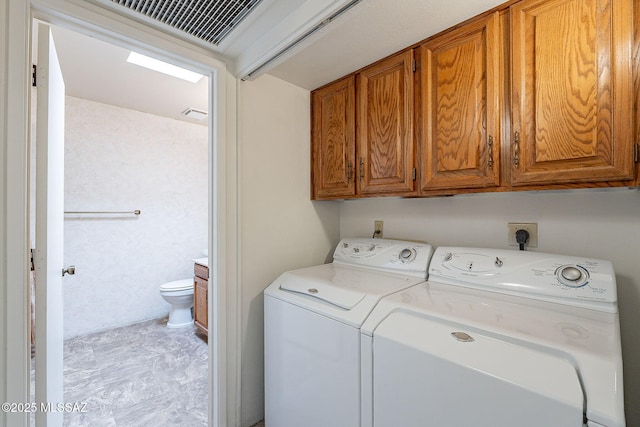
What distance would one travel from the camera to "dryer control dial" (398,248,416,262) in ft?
4.97

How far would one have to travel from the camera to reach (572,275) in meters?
1.03

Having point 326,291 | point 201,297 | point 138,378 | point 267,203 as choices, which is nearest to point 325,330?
point 326,291

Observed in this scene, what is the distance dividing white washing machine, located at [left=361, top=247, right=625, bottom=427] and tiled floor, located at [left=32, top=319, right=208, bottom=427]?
1.42 m

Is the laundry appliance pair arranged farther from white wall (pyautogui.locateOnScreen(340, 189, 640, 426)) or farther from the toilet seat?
the toilet seat

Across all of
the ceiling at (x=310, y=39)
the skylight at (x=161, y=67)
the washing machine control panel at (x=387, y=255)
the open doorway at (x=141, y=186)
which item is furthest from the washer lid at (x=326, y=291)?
the skylight at (x=161, y=67)

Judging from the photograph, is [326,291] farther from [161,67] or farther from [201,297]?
[161,67]

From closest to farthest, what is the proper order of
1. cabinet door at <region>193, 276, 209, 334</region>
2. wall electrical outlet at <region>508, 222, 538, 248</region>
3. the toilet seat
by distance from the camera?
wall electrical outlet at <region>508, 222, 538, 248</region> < cabinet door at <region>193, 276, 209, 334</region> < the toilet seat

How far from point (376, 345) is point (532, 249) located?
0.92m

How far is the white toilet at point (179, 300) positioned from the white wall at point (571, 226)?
2445mm

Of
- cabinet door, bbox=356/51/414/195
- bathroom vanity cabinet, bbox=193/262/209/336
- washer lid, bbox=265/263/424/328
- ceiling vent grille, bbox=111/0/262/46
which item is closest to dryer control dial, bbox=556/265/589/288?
washer lid, bbox=265/263/424/328

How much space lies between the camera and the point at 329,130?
73.4 inches

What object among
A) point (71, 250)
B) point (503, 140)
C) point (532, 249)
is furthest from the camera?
point (71, 250)
